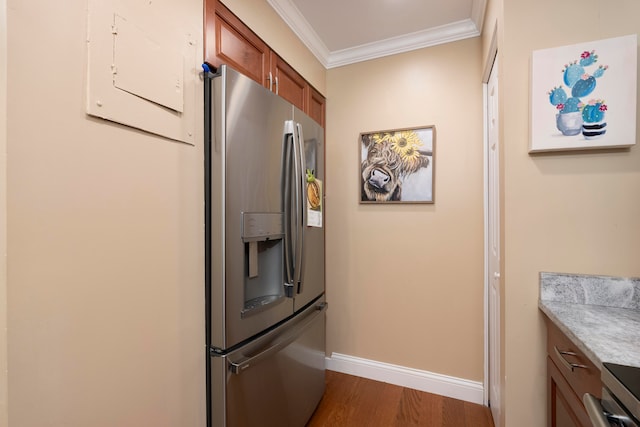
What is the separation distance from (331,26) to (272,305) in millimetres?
1854

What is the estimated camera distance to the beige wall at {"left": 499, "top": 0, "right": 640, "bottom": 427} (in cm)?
105

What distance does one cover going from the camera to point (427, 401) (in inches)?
75.2

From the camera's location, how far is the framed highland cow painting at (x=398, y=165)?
2.01 m

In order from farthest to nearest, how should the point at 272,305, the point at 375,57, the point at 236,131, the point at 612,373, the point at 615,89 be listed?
the point at 375,57 → the point at 272,305 → the point at 236,131 → the point at 615,89 → the point at 612,373

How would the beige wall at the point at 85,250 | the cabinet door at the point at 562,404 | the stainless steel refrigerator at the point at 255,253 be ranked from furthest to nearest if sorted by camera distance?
the stainless steel refrigerator at the point at 255,253, the cabinet door at the point at 562,404, the beige wall at the point at 85,250

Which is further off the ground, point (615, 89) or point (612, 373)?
point (615, 89)

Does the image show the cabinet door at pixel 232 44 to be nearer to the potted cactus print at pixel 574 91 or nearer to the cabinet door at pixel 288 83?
the cabinet door at pixel 288 83

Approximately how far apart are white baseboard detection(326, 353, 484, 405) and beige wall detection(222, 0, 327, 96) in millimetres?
2190

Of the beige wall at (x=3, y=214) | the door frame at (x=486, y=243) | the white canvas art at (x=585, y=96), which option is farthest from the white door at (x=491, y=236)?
the beige wall at (x=3, y=214)

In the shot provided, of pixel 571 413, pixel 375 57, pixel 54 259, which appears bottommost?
pixel 571 413

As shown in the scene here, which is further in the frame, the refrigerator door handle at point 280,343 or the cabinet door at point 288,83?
the cabinet door at point 288,83

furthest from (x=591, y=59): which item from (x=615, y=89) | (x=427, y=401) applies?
(x=427, y=401)

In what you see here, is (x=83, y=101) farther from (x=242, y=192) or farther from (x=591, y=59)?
(x=591, y=59)

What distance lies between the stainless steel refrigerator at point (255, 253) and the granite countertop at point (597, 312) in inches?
43.1
